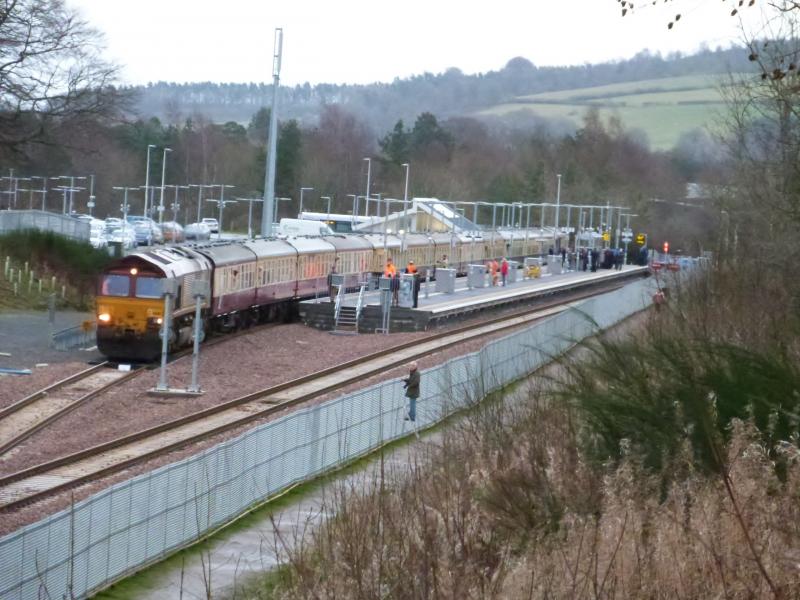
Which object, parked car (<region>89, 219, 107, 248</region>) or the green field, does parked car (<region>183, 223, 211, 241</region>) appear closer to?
parked car (<region>89, 219, 107, 248</region>)

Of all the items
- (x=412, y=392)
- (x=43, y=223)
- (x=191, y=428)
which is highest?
(x=43, y=223)

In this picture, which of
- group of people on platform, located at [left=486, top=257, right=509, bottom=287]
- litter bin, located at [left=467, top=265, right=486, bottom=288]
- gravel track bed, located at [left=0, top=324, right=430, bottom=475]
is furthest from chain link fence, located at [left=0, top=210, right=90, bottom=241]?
gravel track bed, located at [left=0, top=324, right=430, bottom=475]

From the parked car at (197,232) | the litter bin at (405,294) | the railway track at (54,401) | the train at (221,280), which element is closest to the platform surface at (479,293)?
the litter bin at (405,294)

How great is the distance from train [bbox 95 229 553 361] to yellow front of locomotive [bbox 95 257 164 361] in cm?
2

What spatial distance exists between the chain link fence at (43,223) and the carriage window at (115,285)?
2432cm

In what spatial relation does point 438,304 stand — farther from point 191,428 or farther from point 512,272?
point 191,428

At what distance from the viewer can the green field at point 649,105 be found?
142m

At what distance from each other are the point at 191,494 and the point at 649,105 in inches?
5980

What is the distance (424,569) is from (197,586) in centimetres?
609

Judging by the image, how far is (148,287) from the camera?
109ft

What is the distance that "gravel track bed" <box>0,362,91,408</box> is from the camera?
87.0 ft

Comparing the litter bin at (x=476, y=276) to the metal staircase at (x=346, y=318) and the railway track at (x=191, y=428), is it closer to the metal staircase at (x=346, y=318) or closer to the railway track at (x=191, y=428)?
the metal staircase at (x=346, y=318)

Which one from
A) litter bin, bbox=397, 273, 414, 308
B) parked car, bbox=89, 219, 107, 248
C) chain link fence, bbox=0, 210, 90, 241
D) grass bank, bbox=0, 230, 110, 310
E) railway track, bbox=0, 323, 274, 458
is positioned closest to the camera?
railway track, bbox=0, 323, 274, 458

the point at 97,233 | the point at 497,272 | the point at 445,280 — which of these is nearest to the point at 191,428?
the point at 445,280
